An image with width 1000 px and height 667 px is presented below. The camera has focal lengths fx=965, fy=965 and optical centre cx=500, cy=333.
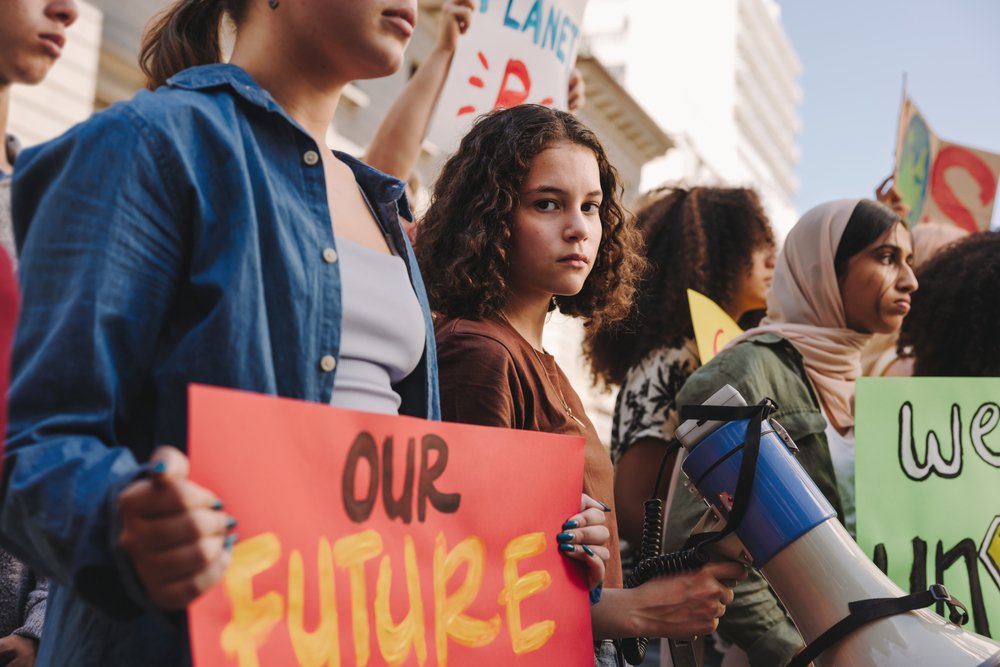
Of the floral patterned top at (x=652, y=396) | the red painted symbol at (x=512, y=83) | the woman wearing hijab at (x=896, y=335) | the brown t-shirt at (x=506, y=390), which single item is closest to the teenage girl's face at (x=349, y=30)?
the brown t-shirt at (x=506, y=390)

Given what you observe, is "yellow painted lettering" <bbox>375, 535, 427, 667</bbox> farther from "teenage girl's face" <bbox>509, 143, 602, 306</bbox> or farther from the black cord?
"teenage girl's face" <bbox>509, 143, 602, 306</bbox>

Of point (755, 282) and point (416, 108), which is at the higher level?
point (416, 108)

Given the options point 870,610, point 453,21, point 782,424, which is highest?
point 453,21

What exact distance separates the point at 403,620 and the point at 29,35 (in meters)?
1.66

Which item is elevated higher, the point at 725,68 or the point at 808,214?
the point at 725,68

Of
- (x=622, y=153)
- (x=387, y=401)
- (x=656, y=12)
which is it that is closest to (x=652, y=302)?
(x=387, y=401)

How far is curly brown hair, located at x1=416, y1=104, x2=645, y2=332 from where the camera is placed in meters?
1.84

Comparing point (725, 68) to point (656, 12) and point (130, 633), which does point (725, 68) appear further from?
point (130, 633)

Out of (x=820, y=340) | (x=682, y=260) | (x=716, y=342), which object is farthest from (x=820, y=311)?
(x=682, y=260)

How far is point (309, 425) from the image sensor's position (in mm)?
964

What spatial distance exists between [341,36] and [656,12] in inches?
2056

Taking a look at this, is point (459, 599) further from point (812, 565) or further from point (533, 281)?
point (533, 281)

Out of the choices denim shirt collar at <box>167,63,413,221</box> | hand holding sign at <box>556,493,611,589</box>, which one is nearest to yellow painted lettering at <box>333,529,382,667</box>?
hand holding sign at <box>556,493,611,589</box>

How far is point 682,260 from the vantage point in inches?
119
